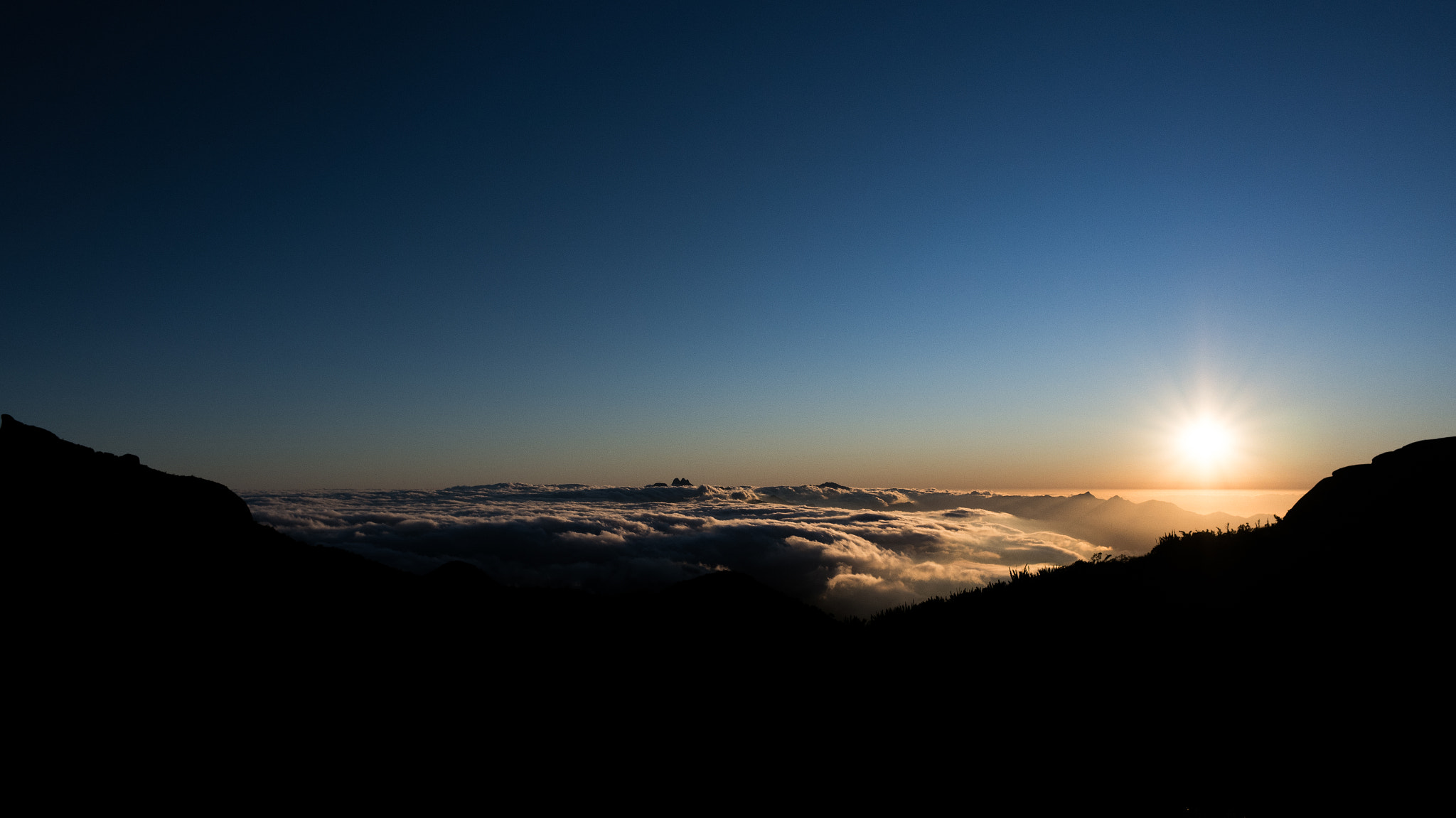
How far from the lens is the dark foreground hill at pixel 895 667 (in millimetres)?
8117

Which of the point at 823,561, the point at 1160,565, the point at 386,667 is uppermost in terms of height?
the point at 1160,565

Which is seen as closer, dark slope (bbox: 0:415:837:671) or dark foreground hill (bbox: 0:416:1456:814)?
dark foreground hill (bbox: 0:416:1456:814)

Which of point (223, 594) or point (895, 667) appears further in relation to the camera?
point (223, 594)

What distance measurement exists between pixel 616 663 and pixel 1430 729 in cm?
1735

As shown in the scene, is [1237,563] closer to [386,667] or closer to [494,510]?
[386,667]

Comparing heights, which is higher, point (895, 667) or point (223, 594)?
point (895, 667)

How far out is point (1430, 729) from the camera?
727 centimetres

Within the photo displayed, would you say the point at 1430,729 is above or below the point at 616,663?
above

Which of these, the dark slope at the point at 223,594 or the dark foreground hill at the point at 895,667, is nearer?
the dark foreground hill at the point at 895,667

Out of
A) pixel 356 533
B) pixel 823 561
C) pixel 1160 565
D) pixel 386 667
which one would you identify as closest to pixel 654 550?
pixel 823 561

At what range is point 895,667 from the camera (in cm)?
1227

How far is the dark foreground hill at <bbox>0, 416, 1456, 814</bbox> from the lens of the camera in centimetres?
812

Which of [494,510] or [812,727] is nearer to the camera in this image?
[812,727]

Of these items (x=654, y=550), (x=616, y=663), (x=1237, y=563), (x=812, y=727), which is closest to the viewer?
(x=812, y=727)
